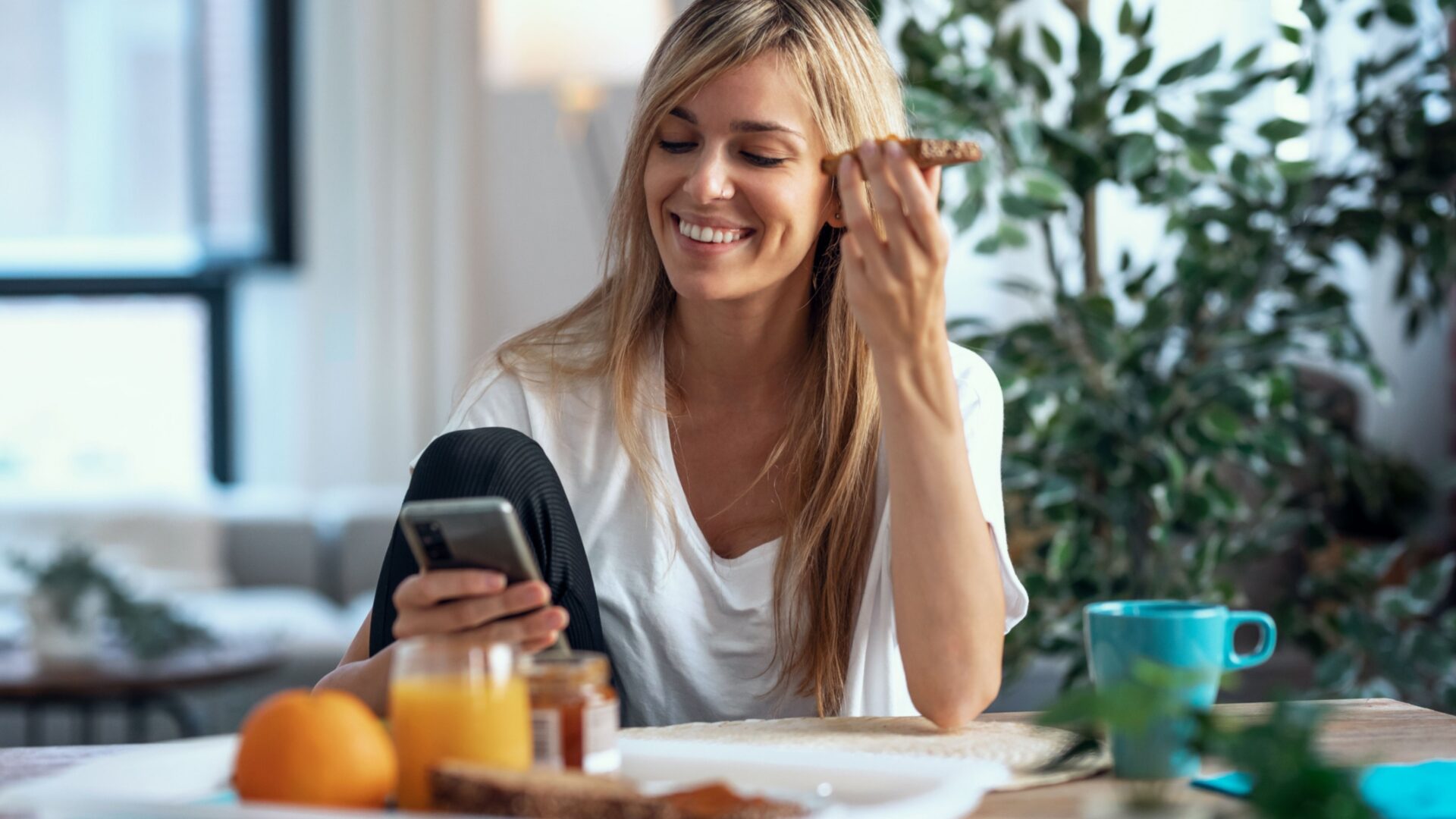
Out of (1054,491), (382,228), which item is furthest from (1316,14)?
(382,228)

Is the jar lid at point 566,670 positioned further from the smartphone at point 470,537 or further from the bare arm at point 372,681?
the bare arm at point 372,681

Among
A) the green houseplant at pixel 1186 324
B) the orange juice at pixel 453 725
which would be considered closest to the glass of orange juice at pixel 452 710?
the orange juice at pixel 453 725

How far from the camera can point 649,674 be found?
51.1 inches

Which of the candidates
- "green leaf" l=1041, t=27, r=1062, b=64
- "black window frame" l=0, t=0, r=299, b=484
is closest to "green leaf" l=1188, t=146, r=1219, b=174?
"green leaf" l=1041, t=27, r=1062, b=64

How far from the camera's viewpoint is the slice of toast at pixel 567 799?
2.25ft

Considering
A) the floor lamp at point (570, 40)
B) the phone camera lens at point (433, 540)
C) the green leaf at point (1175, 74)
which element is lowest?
the phone camera lens at point (433, 540)

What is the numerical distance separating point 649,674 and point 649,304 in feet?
1.26

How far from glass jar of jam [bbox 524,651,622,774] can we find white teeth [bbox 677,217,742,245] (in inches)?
25.4

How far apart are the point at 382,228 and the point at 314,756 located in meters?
3.79

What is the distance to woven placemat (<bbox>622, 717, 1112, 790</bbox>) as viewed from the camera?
0.89m

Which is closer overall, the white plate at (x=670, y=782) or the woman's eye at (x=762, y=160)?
the white plate at (x=670, y=782)

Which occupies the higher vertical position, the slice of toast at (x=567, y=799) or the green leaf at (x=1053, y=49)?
the green leaf at (x=1053, y=49)

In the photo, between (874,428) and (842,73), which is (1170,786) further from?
(842,73)

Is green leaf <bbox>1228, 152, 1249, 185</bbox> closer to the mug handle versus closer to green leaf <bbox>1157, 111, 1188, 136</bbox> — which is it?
green leaf <bbox>1157, 111, 1188, 136</bbox>
